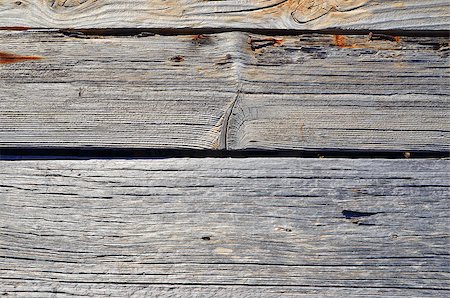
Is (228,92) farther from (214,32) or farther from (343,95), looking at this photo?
(343,95)

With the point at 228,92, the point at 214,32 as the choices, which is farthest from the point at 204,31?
the point at 228,92

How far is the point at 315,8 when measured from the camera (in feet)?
3.90

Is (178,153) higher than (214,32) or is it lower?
lower

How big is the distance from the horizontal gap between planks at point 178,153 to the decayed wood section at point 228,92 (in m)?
0.01

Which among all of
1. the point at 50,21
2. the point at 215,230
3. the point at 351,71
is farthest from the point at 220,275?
the point at 50,21

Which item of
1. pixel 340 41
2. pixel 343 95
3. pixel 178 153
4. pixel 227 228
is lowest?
pixel 227 228

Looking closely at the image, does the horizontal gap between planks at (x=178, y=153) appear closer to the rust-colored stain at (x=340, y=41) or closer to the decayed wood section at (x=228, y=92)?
the decayed wood section at (x=228, y=92)

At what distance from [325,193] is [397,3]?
0.45 meters

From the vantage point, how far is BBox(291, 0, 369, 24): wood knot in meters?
1.19

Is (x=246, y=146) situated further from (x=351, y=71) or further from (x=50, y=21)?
(x=50, y=21)

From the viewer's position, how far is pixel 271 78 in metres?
1.18

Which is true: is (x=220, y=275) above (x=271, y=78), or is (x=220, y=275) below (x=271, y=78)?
below

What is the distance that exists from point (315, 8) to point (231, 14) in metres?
0.19

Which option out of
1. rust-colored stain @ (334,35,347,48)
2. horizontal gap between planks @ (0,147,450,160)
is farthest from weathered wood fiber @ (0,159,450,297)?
rust-colored stain @ (334,35,347,48)
